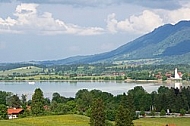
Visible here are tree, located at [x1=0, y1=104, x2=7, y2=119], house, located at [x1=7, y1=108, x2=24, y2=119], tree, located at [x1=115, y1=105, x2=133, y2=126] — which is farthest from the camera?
house, located at [x1=7, y1=108, x2=24, y2=119]

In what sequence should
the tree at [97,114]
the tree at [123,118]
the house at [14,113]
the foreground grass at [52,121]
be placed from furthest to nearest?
the house at [14,113] → the foreground grass at [52,121] → the tree at [97,114] → the tree at [123,118]

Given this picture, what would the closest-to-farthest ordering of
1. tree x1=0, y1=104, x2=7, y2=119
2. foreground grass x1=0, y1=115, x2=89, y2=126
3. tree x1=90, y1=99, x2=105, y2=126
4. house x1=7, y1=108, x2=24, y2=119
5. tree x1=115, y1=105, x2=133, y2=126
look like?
tree x1=115, y1=105, x2=133, y2=126, tree x1=90, y1=99, x2=105, y2=126, foreground grass x1=0, y1=115, x2=89, y2=126, tree x1=0, y1=104, x2=7, y2=119, house x1=7, y1=108, x2=24, y2=119

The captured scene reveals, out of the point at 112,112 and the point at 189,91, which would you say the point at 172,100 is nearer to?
the point at 189,91

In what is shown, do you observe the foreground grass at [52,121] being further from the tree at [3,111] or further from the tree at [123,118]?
the tree at [123,118]

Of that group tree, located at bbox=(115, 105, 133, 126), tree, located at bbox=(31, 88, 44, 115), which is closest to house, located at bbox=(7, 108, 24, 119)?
tree, located at bbox=(31, 88, 44, 115)

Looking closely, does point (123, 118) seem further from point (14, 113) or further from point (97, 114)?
point (14, 113)

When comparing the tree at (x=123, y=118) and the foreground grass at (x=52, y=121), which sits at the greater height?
the tree at (x=123, y=118)

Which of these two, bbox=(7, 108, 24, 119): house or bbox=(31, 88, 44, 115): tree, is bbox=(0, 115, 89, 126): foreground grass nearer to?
bbox=(31, 88, 44, 115): tree

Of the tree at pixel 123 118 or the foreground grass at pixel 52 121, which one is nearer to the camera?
the tree at pixel 123 118

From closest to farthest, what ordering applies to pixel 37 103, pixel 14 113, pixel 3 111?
pixel 37 103
pixel 3 111
pixel 14 113

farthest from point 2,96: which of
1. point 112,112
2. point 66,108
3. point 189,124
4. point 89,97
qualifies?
point 189,124

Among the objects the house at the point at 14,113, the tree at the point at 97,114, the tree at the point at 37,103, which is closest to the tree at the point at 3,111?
the tree at the point at 37,103

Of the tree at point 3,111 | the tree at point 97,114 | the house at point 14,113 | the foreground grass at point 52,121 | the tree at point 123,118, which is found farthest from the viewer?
the house at point 14,113

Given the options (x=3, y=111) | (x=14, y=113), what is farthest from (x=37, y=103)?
(x=14, y=113)
